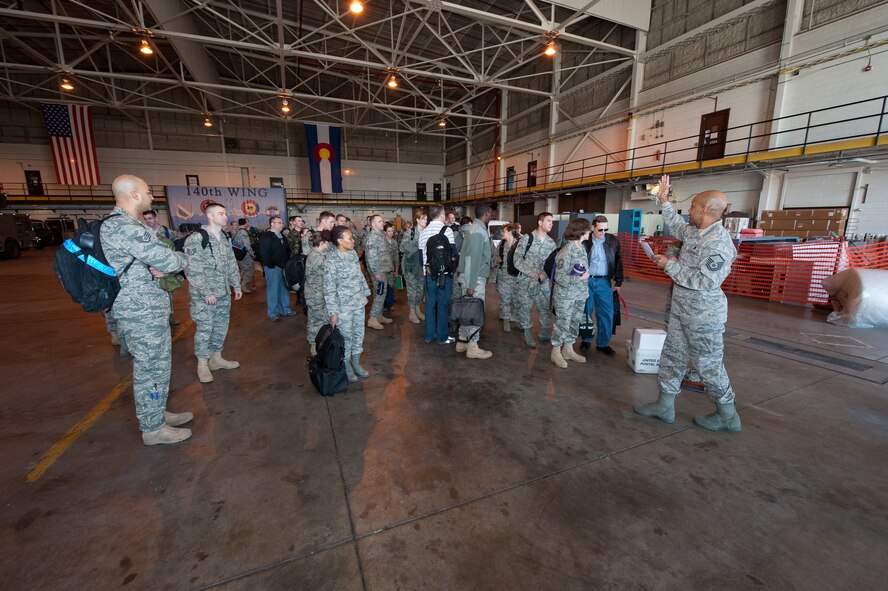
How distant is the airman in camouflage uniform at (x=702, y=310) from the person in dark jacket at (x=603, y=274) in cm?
137

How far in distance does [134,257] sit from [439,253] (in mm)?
2891

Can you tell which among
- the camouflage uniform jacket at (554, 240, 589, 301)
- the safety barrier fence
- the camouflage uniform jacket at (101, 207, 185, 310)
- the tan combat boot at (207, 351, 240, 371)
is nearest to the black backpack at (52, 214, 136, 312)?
the camouflage uniform jacket at (101, 207, 185, 310)

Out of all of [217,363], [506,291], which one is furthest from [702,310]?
[217,363]

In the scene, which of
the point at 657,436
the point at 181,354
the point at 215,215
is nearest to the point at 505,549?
the point at 657,436

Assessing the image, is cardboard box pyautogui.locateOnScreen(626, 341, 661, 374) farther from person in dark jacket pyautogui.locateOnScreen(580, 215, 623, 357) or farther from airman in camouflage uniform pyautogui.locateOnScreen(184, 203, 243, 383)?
airman in camouflage uniform pyautogui.locateOnScreen(184, 203, 243, 383)

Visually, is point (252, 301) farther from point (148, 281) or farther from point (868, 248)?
point (868, 248)

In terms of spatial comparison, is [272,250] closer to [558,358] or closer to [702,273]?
[558,358]

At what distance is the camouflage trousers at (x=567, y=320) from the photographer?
13.3 feet

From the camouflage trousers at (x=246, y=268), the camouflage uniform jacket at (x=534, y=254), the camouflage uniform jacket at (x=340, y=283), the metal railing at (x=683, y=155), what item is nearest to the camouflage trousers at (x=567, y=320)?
the camouflage uniform jacket at (x=534, y=254)

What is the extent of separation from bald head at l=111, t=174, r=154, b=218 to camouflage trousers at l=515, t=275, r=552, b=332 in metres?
4.28

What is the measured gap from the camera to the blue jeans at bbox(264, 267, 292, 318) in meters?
6.23

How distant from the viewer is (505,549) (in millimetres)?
1830

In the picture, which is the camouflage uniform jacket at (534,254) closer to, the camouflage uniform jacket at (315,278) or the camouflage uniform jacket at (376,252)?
the camouflage uniform jacket at (376,252)

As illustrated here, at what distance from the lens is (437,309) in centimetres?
503
